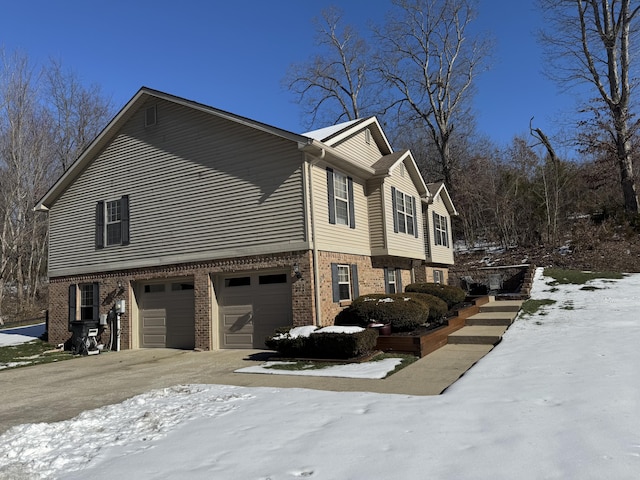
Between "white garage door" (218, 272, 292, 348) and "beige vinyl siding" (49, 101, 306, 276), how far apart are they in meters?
0.87

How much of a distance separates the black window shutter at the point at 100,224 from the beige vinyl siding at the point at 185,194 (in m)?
0.27

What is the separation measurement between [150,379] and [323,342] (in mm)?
3482

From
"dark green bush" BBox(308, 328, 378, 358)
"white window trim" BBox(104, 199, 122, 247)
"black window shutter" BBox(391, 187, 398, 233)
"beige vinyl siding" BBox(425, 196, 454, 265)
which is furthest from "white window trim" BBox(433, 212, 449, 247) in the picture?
"white window trim" BBox(104, 199, 122, 247)

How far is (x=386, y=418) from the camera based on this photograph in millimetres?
4961

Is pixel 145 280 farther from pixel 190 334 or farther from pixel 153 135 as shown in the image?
pixel 153 135

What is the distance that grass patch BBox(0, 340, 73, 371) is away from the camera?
1245 centimetres

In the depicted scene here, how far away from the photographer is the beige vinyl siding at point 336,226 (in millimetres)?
11711

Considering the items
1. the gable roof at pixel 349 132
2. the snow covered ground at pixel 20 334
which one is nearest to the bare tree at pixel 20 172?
the snow covered ground at pixel 20 334

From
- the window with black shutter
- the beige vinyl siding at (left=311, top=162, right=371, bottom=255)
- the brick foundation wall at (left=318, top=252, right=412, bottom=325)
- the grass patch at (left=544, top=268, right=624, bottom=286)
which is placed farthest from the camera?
the grass patch at (left=544, top=268, right=624, bottom=286)

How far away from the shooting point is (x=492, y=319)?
12.8m

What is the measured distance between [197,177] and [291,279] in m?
4.40

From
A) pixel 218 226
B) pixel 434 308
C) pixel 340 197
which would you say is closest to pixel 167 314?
pixel 218 226

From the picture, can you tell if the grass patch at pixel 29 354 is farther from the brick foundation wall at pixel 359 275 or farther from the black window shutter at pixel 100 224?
the brick foundation wall at pixel 359 275

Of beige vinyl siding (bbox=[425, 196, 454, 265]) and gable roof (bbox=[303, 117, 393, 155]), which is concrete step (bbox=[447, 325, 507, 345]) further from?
beige vinyl siding (bbox=[425, 196, 454, 265])
